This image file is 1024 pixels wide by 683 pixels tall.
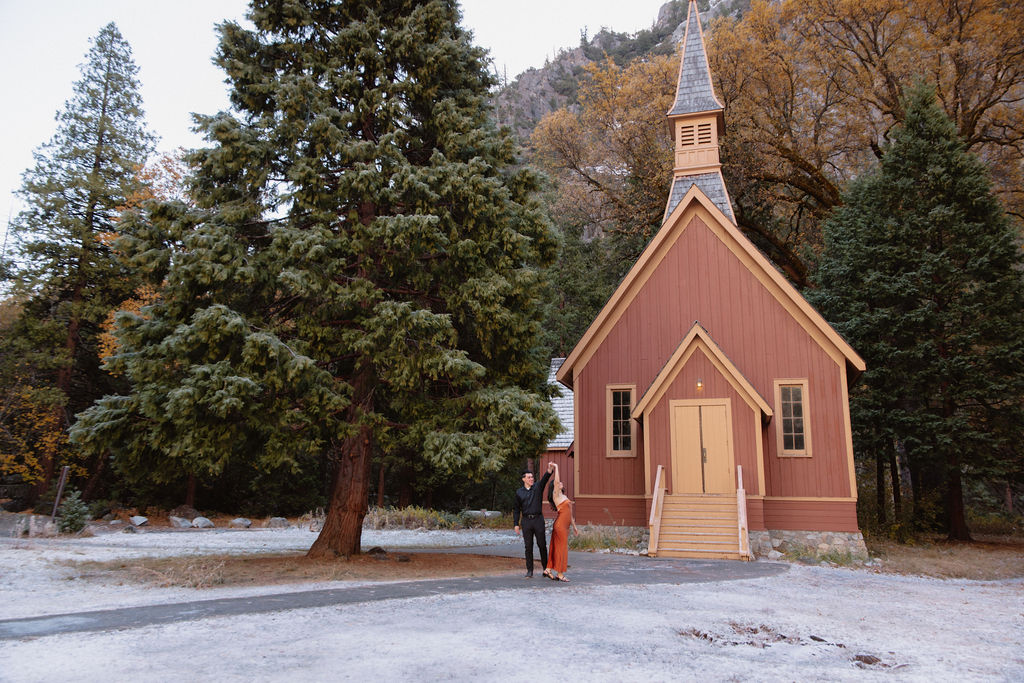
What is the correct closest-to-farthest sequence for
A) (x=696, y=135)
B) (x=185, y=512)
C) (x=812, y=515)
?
(x=812, y=515), (x=696, y=135), (x=185, y=512)

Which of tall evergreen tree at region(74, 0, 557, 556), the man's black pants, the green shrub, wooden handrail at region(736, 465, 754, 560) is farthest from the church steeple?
the green shrub

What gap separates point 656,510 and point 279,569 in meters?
7.61

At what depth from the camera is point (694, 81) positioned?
62.7ft

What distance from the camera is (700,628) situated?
632cm

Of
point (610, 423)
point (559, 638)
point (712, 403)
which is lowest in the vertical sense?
point (559, 638)

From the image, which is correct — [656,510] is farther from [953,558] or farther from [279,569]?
[279,569]

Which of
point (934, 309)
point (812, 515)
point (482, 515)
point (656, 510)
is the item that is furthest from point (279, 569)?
point (934, 309)

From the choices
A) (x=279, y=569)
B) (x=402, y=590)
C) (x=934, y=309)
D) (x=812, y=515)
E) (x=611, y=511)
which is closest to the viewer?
(x=402, y=590)

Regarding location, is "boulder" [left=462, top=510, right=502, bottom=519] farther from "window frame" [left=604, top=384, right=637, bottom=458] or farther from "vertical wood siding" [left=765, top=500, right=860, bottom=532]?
"vertical wood siding" [left=765, top=500, right=860, bottom=532]

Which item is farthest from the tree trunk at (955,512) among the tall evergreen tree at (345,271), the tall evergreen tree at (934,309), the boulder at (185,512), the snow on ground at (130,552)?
the boulder at (185,512)

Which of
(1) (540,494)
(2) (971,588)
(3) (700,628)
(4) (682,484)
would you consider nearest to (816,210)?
(4) (682,484)

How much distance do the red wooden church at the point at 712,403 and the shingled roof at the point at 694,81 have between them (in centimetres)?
242

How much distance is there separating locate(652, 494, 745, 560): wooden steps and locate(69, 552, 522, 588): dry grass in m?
3.39

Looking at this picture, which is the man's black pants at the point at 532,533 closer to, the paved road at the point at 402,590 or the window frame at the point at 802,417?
the paved road at the point at 402,590
